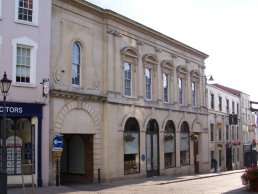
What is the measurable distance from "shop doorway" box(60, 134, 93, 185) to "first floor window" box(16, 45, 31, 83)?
19.4 ft


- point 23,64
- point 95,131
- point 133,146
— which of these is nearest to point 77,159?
point 95,131

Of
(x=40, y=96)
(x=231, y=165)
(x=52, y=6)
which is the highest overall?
(x=52, y=6)

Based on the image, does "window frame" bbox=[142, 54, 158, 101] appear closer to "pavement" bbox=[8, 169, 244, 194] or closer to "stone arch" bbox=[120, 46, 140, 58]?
"stone arch" bbox=[120, 46, 140, 58]

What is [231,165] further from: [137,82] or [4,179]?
[4,179]

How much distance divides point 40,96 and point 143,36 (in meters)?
11.2

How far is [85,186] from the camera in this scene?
2339 cm

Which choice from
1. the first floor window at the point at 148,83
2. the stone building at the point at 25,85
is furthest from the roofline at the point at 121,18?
the stone building at the point at 25,85

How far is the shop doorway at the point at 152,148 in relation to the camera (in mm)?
30375

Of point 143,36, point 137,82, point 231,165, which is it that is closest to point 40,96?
point 137,82

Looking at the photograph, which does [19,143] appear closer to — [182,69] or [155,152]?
[155,152]

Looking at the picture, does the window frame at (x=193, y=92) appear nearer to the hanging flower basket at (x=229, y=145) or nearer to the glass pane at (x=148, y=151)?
the glass pane at (x=148, y=151)

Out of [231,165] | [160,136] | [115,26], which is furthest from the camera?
[231,165]

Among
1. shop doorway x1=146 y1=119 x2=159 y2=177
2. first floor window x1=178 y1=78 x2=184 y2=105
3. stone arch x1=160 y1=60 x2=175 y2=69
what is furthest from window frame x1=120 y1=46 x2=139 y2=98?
first floor window x1=178 y1=78 x2=184 y2=105

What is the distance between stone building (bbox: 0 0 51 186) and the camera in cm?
2075
